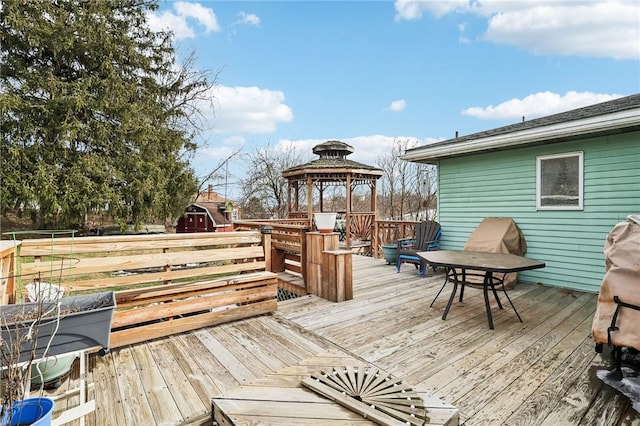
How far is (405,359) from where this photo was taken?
2.64m

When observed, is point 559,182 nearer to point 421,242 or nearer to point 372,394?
point 421,242

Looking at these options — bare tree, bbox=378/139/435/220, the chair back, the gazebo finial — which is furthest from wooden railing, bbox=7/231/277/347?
bare tree, bbox=378/139/435/220

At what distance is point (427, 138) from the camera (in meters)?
15.7

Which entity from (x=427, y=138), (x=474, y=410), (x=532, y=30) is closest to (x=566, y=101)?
(x=427, y=138)

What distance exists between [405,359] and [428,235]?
4042mm

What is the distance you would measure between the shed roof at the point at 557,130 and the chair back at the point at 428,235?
1361 millimetres

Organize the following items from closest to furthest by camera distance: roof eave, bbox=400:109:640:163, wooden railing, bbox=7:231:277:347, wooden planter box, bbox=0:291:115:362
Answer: wooden planter box, bbox=0:291:115:362 → wooden railing, bbox=7:231:277:347 → roof eave, bbox=400:109:640:163

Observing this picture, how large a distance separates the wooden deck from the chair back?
6.84 ft

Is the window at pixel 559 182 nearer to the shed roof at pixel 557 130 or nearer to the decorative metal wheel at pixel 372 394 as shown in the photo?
the shed roof at pixel 557 130

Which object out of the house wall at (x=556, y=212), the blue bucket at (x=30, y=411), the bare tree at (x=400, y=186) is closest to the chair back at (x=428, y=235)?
the house wall at (x=556, y=212)

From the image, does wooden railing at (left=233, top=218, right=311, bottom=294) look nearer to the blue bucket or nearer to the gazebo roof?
the blue bucket

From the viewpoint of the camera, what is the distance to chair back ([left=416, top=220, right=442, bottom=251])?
6242 mm

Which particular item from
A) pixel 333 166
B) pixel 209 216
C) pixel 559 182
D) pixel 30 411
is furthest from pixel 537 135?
pixel 209 216

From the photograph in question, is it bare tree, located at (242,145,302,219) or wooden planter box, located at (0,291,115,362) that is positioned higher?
bare tree, located at (242,145,302,219)
